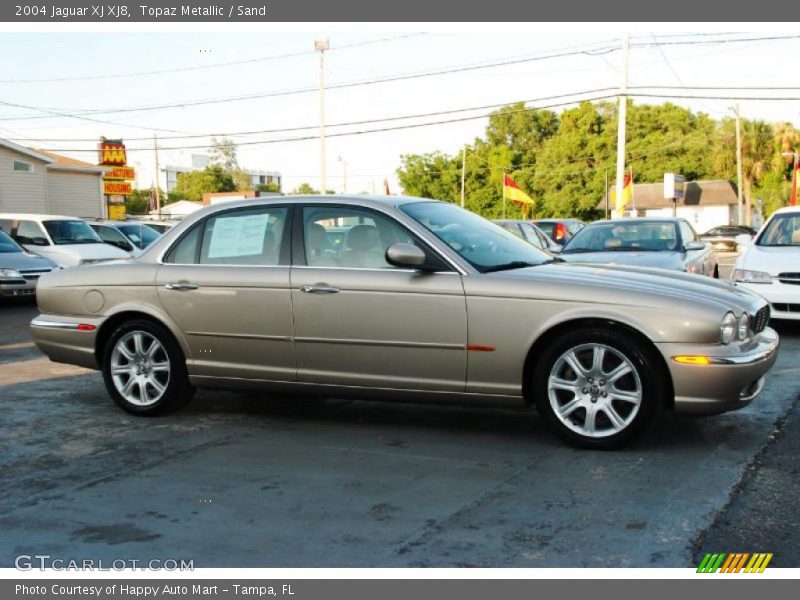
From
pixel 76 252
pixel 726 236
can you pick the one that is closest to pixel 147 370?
pixel 76 252

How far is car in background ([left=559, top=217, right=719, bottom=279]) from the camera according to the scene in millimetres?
10625

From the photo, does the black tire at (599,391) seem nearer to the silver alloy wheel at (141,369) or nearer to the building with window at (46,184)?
the silver alloy wheel at (141,369)

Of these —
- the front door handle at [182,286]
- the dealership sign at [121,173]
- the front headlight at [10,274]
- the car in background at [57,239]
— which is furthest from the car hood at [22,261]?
the dealership sign at [121,173]

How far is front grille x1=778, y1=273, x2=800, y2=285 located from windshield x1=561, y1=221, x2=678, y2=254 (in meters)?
1.60

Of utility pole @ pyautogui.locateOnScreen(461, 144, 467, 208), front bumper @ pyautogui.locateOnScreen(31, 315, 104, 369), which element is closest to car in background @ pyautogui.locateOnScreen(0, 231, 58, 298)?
front bumper @ pyautogui.locateOnScreen(31, 315, 104, 369)

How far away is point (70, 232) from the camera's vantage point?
60.2 ft

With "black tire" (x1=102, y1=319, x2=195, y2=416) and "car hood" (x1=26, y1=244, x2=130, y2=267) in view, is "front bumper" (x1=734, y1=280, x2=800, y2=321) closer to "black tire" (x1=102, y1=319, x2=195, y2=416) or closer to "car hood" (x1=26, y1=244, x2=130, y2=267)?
"black tire" (x1=102, y1=319, x2=195, y2=416)

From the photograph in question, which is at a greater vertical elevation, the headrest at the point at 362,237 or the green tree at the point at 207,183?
the green tree at the point at 207,183

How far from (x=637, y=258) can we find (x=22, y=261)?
1050 cm

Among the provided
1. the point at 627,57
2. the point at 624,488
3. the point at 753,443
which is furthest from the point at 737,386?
the point at 627,57

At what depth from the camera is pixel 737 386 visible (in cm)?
509

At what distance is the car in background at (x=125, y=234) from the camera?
67.3 feet

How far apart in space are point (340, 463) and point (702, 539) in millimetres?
2138

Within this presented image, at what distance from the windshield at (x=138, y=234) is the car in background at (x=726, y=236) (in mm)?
19244
